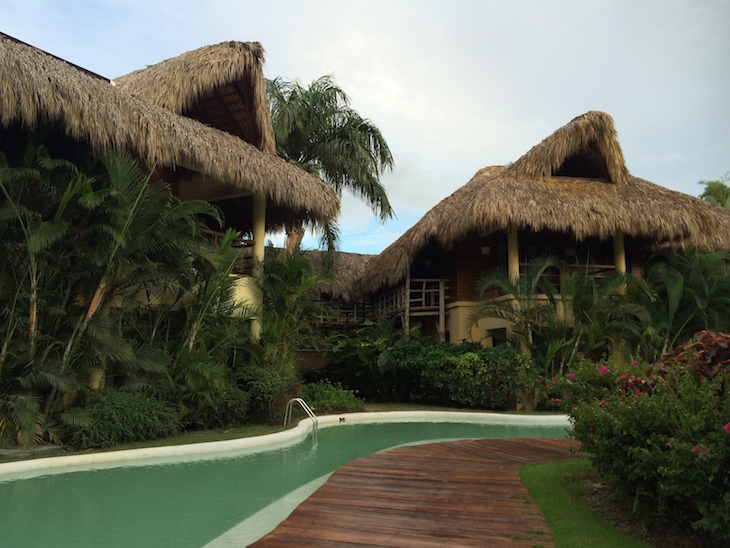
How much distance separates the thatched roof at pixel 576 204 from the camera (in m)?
12.2

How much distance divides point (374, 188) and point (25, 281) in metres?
11.8

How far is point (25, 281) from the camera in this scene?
655 cm

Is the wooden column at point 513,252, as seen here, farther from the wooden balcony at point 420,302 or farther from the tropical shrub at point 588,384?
the tropical shrub at point 588,384

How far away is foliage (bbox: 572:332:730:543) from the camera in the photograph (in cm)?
272

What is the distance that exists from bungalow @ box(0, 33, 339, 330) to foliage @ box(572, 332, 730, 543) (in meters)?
6.34

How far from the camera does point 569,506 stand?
3.61m

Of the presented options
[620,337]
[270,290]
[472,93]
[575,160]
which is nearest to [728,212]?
[575,160]

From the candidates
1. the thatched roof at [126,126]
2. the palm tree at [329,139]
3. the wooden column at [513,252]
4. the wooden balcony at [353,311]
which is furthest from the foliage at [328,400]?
the wooden balcony at [353,311]

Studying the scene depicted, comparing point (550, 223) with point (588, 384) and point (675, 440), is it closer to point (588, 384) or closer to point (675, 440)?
point (588, 384)

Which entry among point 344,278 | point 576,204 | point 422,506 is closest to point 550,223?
point 576,204

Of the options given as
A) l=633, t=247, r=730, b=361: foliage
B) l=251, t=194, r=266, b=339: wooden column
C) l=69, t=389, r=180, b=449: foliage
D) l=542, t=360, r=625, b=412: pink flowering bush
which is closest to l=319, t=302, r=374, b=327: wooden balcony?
l=251, t=194, r=266, b=339: wooden column

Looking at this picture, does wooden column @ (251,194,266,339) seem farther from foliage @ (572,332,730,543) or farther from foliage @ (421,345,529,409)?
foliage @ (572,332,730,543)

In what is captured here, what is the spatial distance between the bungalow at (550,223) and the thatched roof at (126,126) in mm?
3792

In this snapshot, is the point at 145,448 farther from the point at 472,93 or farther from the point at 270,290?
the point at 472,93
